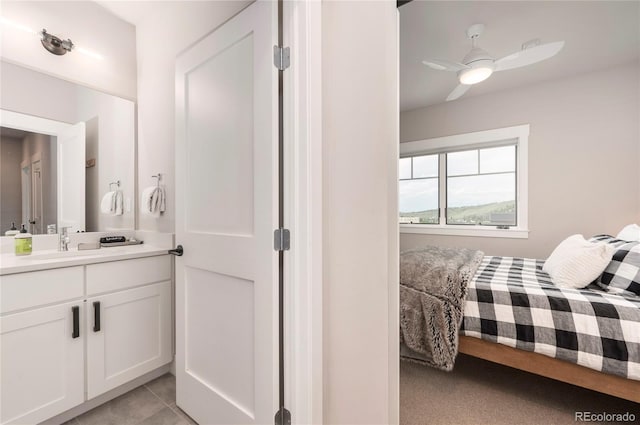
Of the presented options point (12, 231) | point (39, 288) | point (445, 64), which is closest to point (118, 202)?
point (12, 231)

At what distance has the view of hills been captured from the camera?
345 cm

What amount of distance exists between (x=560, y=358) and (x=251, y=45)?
220 centimetres

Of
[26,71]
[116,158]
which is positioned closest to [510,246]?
[116,158]

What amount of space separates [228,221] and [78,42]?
1.88 m

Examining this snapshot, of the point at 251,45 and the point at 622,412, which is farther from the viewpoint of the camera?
the point at 622,412

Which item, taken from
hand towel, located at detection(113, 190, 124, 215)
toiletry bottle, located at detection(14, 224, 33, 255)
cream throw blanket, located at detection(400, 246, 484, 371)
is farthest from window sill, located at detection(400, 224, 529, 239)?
toiletry bottle, located at detection(14, 224, 33, 255)

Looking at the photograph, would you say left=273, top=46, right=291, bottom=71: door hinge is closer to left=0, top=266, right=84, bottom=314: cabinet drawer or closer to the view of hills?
left=0, top=266, right=84, bottom=314: cabinet drawer

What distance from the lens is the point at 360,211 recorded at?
107 cm

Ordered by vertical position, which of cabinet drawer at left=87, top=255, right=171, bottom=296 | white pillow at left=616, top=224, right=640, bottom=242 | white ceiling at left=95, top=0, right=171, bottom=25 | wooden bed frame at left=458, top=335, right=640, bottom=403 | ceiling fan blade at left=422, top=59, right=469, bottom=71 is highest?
white ceiling at left=95, top=0, right=171, bottom=25

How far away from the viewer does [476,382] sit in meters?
1.83

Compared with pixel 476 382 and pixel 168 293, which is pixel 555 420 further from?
pixel 168 293

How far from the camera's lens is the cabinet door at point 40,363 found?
1.24m

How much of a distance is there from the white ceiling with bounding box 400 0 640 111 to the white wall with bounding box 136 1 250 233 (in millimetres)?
1518

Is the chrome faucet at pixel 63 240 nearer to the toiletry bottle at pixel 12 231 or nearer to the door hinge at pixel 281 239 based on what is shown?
the toiletry bottle at pixel 12 231
